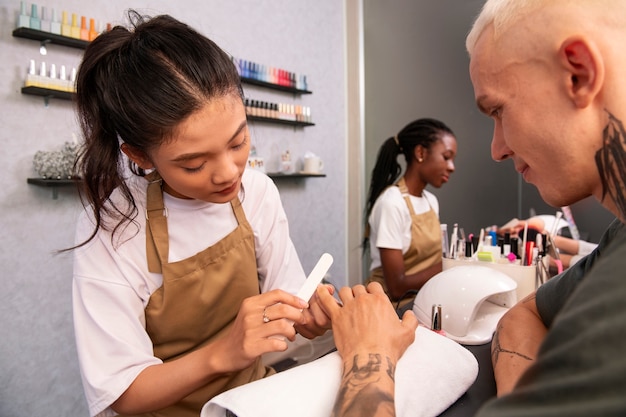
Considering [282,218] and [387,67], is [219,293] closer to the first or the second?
[282,218]

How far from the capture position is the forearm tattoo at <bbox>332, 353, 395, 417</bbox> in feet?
1.78

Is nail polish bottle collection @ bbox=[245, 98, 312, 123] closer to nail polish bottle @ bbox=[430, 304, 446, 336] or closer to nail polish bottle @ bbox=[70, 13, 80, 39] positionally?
nail polish bottle @ bbox=[70, 13, 80, 39]

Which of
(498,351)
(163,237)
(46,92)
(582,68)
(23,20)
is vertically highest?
(23,20)

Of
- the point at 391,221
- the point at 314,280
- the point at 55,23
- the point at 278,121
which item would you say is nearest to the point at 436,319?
the point at 314,280

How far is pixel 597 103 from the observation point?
46cm

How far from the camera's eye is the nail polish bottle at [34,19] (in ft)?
5.40

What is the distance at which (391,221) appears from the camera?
1.91m

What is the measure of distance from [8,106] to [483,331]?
6.18 ft

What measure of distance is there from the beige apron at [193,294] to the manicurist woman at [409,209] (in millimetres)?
1017

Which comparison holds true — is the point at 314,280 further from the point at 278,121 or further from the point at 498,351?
the point at 278,121

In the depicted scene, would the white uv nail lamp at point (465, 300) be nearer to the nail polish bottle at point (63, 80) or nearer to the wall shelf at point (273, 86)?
the nail polish bottle at point (63, 80)

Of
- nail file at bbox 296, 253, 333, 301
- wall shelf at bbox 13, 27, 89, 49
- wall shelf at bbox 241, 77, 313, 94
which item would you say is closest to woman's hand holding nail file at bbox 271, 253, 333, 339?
nail file at bbox 296, 253, 333, 301

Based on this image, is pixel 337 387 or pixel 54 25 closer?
pixel 337 387

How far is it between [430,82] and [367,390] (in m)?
2.96
